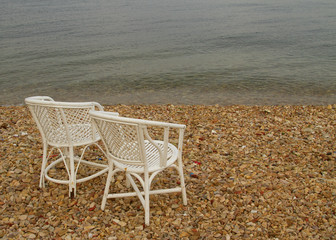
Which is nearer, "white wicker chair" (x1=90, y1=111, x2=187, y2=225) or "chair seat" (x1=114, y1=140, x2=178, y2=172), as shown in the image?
"white wicker chair" (x1=90, y1=111, x2=187, y2=225)

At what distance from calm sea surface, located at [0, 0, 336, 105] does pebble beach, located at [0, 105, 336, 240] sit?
19.6 feet

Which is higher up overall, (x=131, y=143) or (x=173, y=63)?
(x=131, y=143)

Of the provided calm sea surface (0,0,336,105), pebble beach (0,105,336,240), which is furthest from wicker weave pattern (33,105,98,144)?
calm sea surface (0,0,336,105)

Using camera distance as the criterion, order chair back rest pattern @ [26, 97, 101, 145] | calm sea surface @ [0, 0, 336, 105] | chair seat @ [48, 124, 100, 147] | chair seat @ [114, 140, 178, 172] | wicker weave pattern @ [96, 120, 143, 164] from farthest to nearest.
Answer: calm sea surface @ [0, 0, 336, 105], chair seat @ [48, 124, 100, 147], chair back rest pattern @ [26, 97, 101, 145], chair seat @ [114, 140, 178, 172], wicker weave pattern @ [96, 120, 143, 164]

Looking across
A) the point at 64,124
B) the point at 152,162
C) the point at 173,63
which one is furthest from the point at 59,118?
the point at 173,63

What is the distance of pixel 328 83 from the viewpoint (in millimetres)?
14094

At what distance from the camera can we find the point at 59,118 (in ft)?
13.6

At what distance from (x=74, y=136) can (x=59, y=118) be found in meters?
0.36

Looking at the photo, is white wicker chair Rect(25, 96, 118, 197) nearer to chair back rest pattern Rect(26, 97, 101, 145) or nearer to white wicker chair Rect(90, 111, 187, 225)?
chair back rest pattern Rect(26, 97, 101, 145)

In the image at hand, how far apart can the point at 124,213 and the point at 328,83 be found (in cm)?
1316

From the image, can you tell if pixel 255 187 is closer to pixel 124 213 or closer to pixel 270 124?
pixel 124 213

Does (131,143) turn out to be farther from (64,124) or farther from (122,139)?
(64,124)

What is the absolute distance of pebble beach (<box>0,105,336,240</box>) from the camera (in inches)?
144

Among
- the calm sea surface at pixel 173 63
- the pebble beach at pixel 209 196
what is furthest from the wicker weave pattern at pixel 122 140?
the calm sea surface at pixel 173 63
